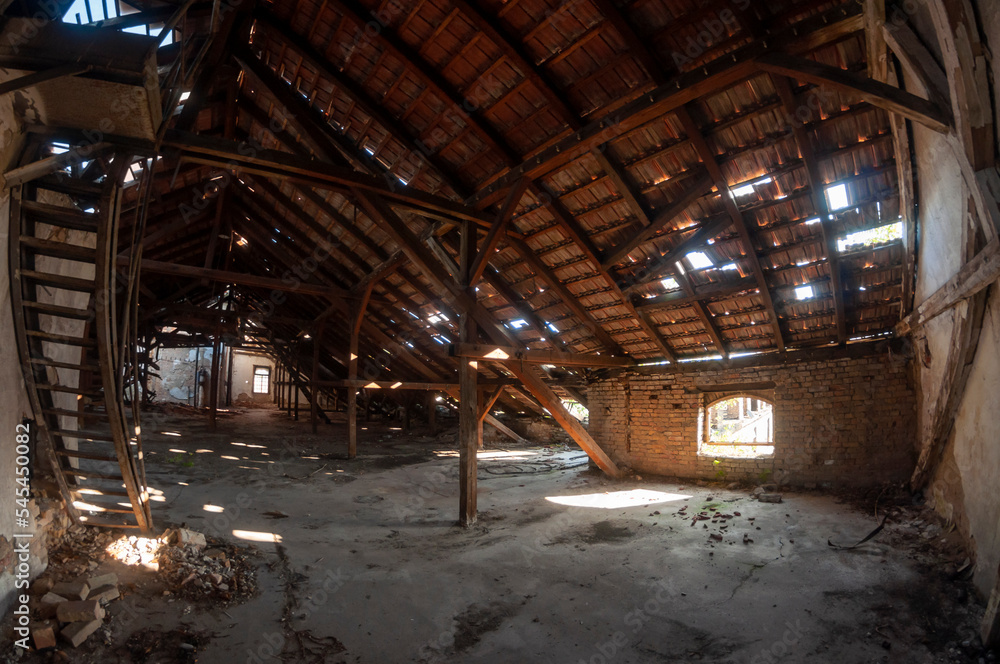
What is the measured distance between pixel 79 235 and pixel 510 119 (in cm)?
501

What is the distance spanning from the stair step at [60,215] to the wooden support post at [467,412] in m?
4.48

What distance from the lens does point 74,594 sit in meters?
3.81

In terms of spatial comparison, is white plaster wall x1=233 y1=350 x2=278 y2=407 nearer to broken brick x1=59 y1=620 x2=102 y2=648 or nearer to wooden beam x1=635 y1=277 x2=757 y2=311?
wooden beam x1=635 y1=277 x2=757 y2=311

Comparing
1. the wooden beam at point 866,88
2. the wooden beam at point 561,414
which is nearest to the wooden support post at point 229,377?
the wooden beam at point 561,414

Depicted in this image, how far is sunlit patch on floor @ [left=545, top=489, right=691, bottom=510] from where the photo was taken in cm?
827

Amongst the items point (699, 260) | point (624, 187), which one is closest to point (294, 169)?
point (624, 187)

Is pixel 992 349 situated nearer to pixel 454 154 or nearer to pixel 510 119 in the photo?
pixel 510 119

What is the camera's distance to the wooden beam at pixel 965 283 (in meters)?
3.81

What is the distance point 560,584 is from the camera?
5051 millimetres

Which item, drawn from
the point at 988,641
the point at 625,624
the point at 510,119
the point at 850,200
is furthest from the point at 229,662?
the point at 850,200

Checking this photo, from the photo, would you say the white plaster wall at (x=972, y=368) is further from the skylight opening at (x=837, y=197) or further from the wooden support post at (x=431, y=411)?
the wooden support post at (x=431, y=411)

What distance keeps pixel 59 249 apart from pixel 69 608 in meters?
2.66

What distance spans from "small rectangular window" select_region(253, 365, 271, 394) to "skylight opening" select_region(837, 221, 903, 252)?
3081cm

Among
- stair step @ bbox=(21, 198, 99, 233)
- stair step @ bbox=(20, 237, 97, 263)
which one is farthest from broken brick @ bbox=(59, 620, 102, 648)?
stair step @ bbox=(21, 198, 99, 233)
